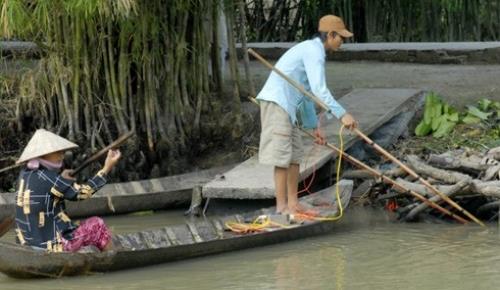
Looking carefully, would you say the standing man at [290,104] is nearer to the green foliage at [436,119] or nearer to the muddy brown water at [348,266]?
the muddy brown water at [348,266]

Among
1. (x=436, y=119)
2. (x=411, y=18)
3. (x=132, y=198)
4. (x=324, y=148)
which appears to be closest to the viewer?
(x=132, y=198)

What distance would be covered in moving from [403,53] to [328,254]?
6785 millimetres

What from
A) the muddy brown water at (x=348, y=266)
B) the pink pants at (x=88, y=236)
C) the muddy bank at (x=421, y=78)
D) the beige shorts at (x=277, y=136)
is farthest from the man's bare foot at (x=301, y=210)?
the muddy bank at (x=421, y=78)

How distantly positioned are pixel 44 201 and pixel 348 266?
219cm

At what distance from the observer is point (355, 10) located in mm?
17875

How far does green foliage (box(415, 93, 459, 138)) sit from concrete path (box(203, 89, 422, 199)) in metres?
0.24

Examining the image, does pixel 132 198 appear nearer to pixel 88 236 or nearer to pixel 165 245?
pixel 165 245

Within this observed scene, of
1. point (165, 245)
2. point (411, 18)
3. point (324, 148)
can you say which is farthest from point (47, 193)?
point (411, 18)

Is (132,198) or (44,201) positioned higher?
(44,201)

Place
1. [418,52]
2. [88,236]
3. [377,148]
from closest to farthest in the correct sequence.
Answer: [88,236] < [377,148] < [418,52]

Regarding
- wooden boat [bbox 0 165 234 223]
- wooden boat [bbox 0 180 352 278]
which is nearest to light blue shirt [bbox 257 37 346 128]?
wooden boat [bbox 0 180 352 278]

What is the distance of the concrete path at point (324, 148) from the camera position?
32.3 ft

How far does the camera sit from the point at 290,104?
30.7ft

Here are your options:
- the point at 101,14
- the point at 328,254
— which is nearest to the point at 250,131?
the point at 101,14
